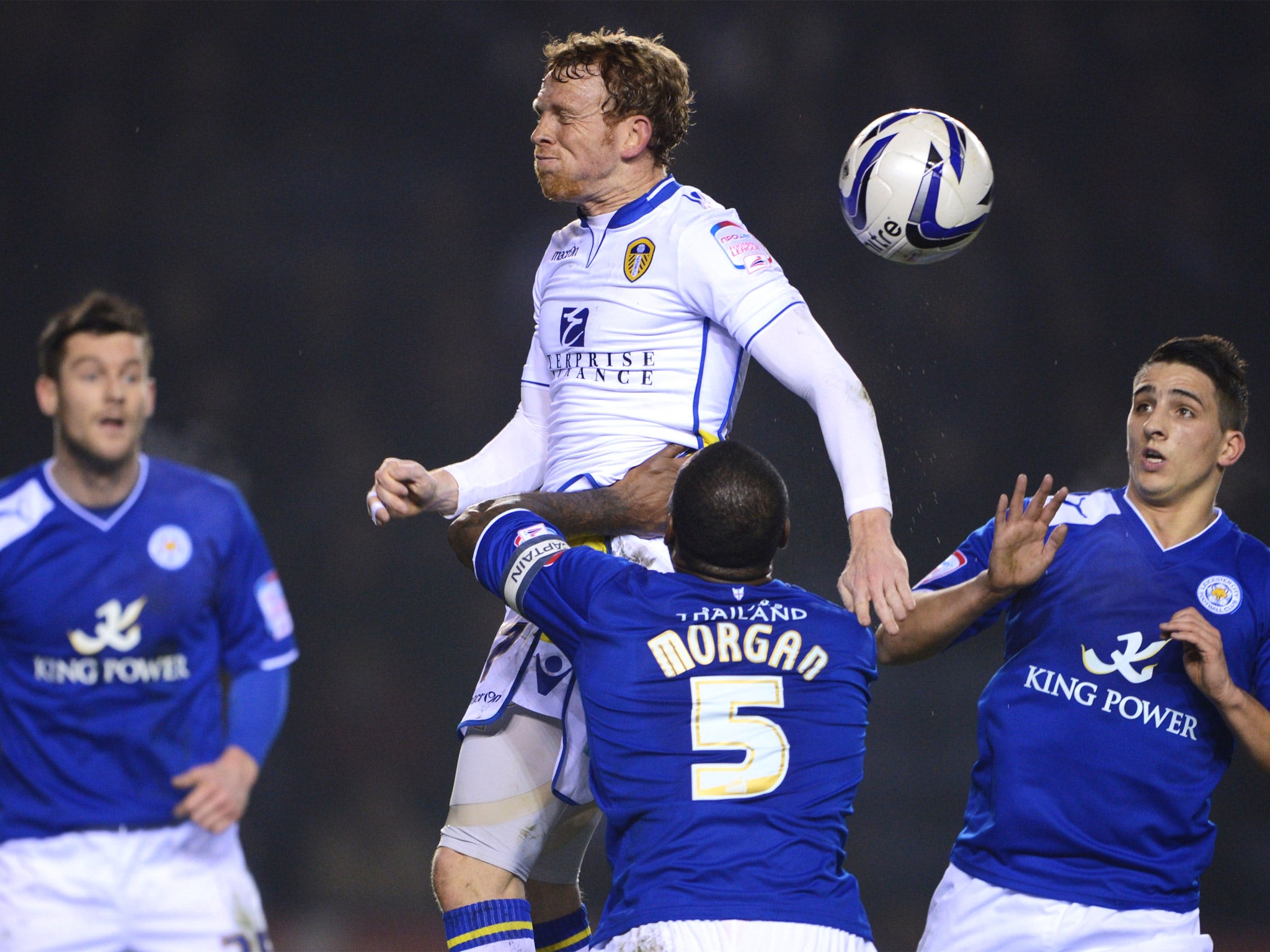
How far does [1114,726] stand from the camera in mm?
2887

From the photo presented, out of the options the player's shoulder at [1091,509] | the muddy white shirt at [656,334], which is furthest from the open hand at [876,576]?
the player's shoulder at [1091,509]

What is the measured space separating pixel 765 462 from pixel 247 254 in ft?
12.3

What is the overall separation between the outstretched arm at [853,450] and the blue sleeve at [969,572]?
1.88ft

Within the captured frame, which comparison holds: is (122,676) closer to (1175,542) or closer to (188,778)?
(188,778)

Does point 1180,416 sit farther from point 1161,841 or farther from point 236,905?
point 236,905

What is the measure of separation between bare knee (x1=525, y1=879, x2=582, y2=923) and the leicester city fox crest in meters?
1.32

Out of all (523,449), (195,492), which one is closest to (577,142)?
(523,449)

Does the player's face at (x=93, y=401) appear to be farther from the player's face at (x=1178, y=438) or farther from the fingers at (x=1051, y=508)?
the player's face at (x=1178, y=438)

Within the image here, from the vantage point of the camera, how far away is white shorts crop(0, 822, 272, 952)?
2047 mm

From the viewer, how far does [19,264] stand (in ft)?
17.3

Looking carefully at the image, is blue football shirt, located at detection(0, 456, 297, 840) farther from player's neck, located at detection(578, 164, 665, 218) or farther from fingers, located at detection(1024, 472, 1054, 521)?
fingers, located at detection(1024, 472, 1054, 521)

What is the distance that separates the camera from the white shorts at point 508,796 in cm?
269

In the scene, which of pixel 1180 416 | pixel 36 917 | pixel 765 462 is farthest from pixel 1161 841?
pixel 36 917

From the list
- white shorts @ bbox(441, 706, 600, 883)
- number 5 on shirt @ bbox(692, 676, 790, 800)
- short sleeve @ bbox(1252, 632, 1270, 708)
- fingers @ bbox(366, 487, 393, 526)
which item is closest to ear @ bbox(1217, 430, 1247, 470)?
short sleeve @ bbox(1252, 632, 1270, 708)
